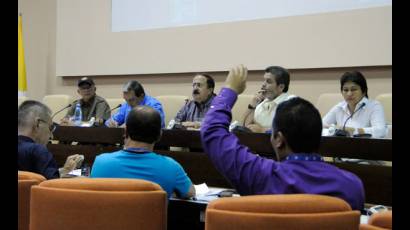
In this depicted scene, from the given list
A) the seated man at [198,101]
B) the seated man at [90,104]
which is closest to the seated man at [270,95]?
the seated man at [198,101]

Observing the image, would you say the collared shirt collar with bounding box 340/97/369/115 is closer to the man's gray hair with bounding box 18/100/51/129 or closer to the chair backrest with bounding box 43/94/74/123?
the man's gray hair with bounding box 18/100/51/129

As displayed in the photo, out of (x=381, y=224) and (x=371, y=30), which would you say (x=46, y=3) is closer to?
(x=371, y=30)

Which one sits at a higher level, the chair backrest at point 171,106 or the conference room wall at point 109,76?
the conference room wall at point 109,76

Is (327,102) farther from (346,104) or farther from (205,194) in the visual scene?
(205,194)

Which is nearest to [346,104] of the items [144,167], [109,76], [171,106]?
[171,106]

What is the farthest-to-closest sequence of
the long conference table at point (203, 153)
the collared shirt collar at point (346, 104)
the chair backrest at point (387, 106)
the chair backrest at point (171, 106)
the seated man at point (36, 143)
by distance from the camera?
the chair backrest at point (171, 106) → the chair backrest at point (387, 106) → the collared shirt collar at point (346, 104) → the long conference table at point (203, 153) → the seated man at point (36, 143)

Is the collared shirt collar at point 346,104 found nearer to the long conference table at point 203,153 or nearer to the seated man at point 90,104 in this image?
the long conference table at point 203,153

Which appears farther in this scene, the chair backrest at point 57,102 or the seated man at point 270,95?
the chair backrest at point 57,102

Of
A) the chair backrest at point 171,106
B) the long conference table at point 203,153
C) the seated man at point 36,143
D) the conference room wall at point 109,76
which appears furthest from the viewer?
the chair backrest at point 171,106

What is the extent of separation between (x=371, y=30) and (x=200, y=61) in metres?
1.98

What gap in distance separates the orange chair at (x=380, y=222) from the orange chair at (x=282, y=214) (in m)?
0.04

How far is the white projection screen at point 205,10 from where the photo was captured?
486 cm

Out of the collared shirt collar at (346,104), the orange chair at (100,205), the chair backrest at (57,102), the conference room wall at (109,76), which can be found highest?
the conference room wall at (109,76)

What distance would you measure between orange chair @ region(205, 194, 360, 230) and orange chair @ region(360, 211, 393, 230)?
1.7 inches
